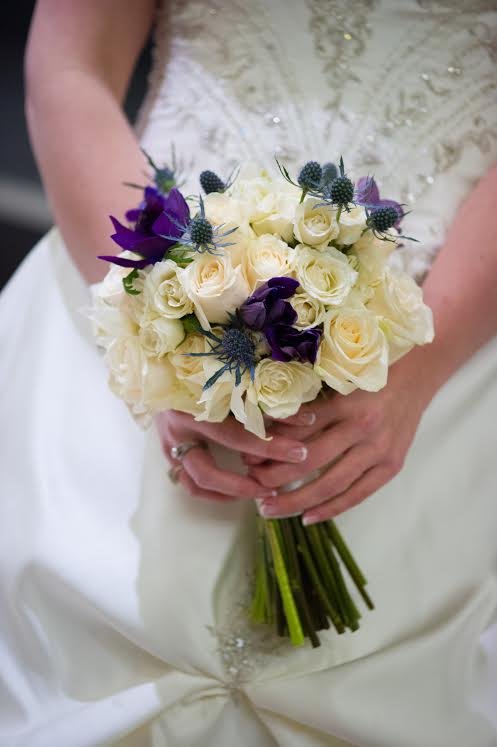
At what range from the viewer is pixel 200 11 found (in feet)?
3.49

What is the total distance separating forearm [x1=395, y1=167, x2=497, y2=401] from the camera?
2.84ft

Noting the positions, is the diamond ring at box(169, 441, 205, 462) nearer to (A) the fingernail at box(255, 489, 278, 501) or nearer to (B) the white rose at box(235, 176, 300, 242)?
(A) the fingernail at box(255, 489, 278, 501)

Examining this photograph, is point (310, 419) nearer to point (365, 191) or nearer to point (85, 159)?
point (365, 191)

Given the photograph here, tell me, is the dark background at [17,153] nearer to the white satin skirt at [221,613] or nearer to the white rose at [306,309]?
the white satin skirt at [221,613]

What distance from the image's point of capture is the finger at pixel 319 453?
0.80 metres

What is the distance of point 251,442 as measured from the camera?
777 mm

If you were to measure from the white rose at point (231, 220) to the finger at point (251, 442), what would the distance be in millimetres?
221

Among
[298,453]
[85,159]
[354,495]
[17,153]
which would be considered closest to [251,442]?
[298,453]

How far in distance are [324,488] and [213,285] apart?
322 millimetres

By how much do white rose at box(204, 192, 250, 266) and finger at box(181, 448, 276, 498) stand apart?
11.5 inches

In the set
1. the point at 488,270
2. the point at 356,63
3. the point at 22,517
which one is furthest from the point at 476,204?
the point at 22,517

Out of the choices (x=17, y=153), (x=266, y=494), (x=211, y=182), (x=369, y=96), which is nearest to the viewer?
(x=211, y=182)

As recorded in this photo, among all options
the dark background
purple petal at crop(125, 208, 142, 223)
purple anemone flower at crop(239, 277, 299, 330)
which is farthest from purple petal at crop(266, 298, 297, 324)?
the dark background

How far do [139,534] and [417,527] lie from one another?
14.5 inches
